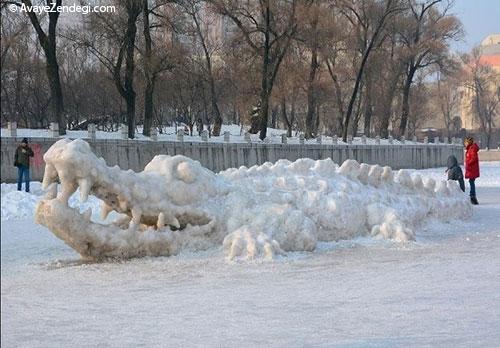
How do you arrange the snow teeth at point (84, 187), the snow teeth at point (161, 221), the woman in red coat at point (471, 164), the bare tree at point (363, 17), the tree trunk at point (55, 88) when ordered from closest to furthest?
1. the snow teeth at point (84, 187)
2. the snow teeth at point (161, 221)
3. the woman in red coat at point (471, 164)
4. the tree trunk at point (55, 88)
5. the bare tree at point (363, 17)

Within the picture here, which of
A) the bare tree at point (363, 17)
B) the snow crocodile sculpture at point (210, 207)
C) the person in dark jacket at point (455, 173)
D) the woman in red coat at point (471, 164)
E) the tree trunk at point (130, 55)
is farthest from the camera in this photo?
the bare tree at point (363, 17)

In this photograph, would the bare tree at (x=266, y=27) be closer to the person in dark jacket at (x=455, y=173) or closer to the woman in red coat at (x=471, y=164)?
the person in dark jacket at (x=455, y=173)

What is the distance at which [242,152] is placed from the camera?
33344mm

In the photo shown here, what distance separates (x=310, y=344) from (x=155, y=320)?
4.46 feet

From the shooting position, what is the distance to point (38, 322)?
5.39 meters

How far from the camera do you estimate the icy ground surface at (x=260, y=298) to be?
491cm

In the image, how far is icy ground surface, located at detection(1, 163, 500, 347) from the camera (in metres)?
4.91

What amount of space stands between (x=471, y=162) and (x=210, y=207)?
1009cm

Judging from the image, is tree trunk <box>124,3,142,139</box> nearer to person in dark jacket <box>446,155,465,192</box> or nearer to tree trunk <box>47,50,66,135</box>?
tree trunk <box>47,50,66,135</box>

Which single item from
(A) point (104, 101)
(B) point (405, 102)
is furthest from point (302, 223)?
(B) point (405, 102)

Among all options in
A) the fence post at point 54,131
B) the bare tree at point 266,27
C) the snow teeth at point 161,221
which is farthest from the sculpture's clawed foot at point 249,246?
the bare tree at point 266,27

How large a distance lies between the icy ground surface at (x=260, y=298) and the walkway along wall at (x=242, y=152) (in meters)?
11.3

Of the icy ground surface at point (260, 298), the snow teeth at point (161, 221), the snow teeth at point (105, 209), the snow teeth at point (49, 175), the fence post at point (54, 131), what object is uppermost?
the fence post at point (54, 131)

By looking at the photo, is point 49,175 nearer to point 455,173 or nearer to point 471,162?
point 471,162
